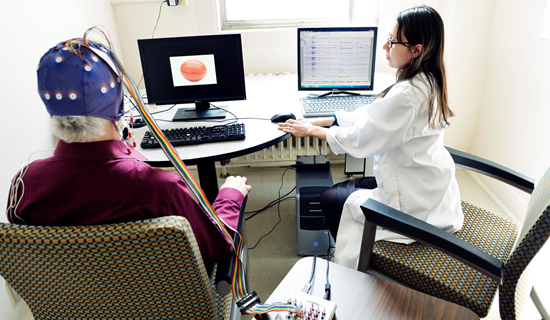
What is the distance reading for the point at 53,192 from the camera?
0.85 metres

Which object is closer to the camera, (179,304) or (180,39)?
(179,304)

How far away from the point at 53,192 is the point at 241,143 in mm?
813

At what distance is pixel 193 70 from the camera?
70.6 inches

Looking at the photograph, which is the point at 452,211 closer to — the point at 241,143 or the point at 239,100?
the point at 241,143

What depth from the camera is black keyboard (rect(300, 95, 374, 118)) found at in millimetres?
1849

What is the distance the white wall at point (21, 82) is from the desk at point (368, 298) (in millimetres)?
1230

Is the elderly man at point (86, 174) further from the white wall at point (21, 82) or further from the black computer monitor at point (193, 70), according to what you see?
the black computer monitor at point (193, 70)

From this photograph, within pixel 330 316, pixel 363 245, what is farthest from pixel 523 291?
pixel 330 316

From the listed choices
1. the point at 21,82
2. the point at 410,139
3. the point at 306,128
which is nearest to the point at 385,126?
the point at 410,139

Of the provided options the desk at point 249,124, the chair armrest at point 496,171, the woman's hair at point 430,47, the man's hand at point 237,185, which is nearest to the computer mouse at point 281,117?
the desk at point 249,124

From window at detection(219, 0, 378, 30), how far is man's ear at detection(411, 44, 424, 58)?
54.6 inches

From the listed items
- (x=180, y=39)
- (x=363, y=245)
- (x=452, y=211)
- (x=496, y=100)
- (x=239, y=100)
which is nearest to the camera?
(x=363, y=245)

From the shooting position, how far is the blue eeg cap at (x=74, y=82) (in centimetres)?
81

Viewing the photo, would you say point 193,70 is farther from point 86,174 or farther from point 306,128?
point 86,174
